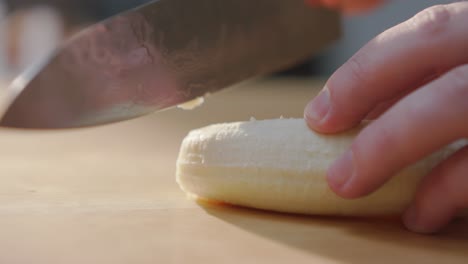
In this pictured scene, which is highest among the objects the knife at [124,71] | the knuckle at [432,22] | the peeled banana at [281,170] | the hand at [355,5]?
the knuckle at [432,22]

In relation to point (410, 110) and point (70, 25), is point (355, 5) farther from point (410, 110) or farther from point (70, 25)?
point (70, 25)

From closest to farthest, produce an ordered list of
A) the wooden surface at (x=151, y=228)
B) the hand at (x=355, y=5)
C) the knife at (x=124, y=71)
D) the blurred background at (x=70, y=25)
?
the wooden surface at (x=151, y=228)
the knife at (x=124, y=71)
the hand at (x=355, y=5)
the blurred background at (x=70, y=25)

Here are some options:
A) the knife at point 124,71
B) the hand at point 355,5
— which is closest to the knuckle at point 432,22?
the knife at point 124,71

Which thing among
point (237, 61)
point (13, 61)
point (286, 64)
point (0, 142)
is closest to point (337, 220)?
point (237, 61)

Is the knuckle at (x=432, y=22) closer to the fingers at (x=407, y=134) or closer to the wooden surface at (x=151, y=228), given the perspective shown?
the fingers at (x=407, y=134)

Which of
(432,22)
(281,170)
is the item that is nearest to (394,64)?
(432,22)

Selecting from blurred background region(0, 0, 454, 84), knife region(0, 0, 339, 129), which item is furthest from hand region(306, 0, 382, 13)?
blurred background region(0, 0, 454, 84)

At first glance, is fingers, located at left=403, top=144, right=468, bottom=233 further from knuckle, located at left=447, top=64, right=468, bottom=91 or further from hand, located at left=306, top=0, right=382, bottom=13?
hand, located at left=306, top=0, right=382, bottom=13
